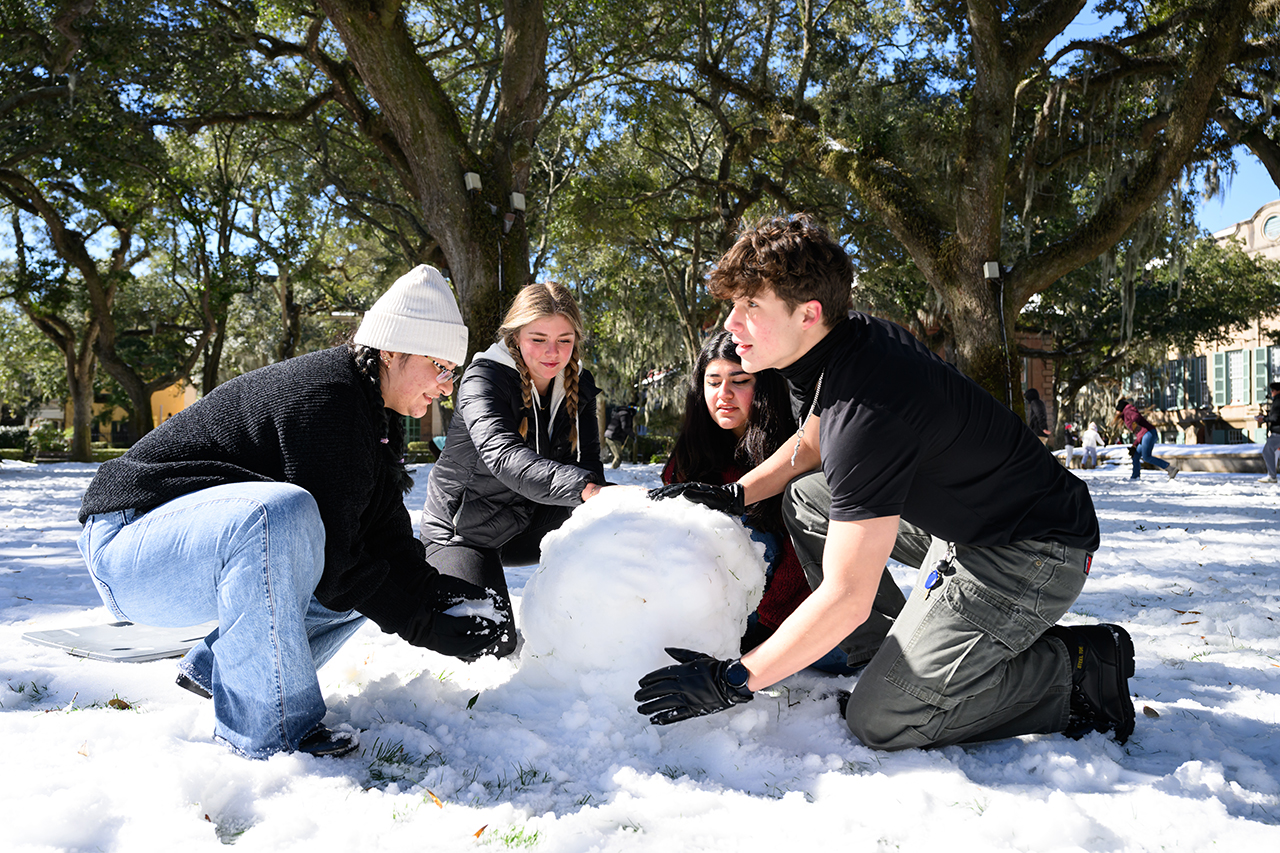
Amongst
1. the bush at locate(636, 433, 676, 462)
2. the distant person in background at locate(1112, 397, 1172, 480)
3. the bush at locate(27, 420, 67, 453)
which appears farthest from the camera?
the bush at locate(636, 433, 676, 462)

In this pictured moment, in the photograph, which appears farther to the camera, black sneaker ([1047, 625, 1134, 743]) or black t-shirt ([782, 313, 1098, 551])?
black sneaker ([1047, 625, 1134, 743])

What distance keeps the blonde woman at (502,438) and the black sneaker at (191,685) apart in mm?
997

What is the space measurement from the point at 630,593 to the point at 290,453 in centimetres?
109

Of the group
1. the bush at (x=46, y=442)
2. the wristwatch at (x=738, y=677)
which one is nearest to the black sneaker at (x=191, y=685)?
the wristwatch at (x=738, y=677)

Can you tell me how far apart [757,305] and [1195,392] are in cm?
4028

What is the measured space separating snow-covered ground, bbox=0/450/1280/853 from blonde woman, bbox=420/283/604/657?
51cm

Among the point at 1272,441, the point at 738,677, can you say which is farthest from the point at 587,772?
the point at 1272,441

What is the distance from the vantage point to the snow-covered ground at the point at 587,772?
180 cm

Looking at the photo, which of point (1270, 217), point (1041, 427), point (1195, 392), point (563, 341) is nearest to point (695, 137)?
point (1041, 427)

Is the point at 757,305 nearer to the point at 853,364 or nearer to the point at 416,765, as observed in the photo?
the point at 853,364

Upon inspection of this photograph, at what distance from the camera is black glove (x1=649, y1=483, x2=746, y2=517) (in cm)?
276

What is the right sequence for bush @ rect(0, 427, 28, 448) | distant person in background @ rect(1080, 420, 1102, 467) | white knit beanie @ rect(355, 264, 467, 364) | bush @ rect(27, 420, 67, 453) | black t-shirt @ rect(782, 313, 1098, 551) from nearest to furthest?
black t-shirt @ rect(782, 313, 1098, 551) < white knit beanie @ rect(355, 264, 467, 364) < distant person in background @ rect(1080, 420, 1102, 467) < bush @ rect(27, 420, 67, 453) < bush @ rect(0, 427, 28, 448)

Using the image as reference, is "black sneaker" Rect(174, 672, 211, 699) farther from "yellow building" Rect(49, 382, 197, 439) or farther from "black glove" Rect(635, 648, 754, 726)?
"yellow building" Rect(49, 382, 197, 439)

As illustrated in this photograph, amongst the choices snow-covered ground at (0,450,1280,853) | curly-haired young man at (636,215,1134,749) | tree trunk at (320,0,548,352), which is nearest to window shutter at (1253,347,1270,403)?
tree trunk at (320,0,548,352)
